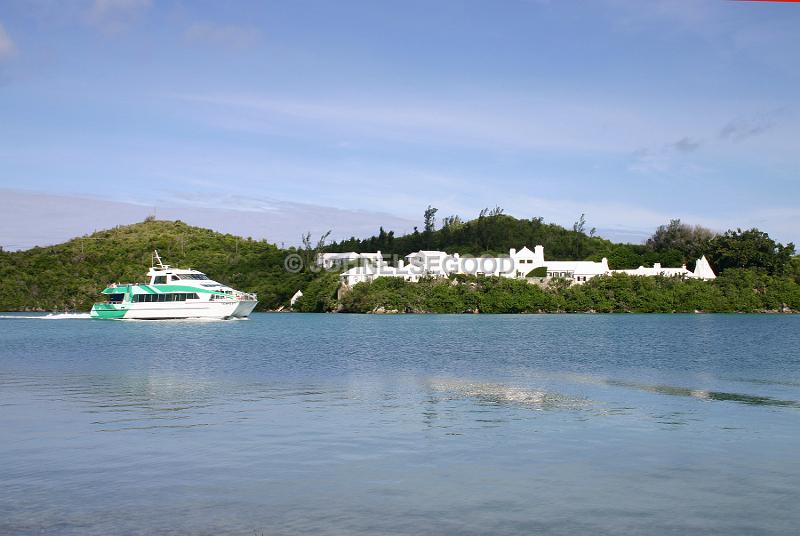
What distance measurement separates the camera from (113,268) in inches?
5359

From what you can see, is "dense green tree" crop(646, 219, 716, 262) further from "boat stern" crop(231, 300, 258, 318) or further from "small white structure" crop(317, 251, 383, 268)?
"boat stern" crop(231, 300, 258, 318)

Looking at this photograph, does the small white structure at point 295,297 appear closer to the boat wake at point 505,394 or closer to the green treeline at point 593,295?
the green treeline at point 593,295

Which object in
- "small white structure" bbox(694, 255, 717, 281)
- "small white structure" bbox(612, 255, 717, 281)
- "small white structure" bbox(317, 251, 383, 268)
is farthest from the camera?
"small white structure" bbox(317, 251, 383, 268)

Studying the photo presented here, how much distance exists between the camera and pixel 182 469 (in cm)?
1342

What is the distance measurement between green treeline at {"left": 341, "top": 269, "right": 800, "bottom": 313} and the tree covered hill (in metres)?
25.4

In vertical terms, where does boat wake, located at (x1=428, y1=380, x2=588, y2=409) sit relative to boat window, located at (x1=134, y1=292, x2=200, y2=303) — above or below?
below

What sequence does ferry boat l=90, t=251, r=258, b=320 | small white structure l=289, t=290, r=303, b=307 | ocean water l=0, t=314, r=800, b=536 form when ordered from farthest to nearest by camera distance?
small white structure l=289, t=290, r=303, b=307, ferry boat l=90, t=251, r=258, b=320, ocean water l=0, t=314, r=800, b=536

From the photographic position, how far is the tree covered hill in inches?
5231

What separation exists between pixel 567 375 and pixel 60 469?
20.8m

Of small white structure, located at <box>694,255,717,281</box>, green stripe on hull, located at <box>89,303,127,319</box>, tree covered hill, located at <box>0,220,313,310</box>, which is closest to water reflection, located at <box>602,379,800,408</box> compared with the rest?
green stripe on hull, located at <box>89,303,127,319</box>

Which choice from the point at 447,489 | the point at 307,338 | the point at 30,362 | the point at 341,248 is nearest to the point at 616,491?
the point at 447,489

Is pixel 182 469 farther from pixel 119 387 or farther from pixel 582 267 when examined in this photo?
pixel 582 267

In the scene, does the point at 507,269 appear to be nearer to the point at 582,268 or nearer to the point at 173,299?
the point at 582,268

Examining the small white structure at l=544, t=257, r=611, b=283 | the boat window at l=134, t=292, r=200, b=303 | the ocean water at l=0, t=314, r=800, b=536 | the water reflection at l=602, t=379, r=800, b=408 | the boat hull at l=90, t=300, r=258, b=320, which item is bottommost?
the ocean water at l=0, t=314, r=800, b=536
